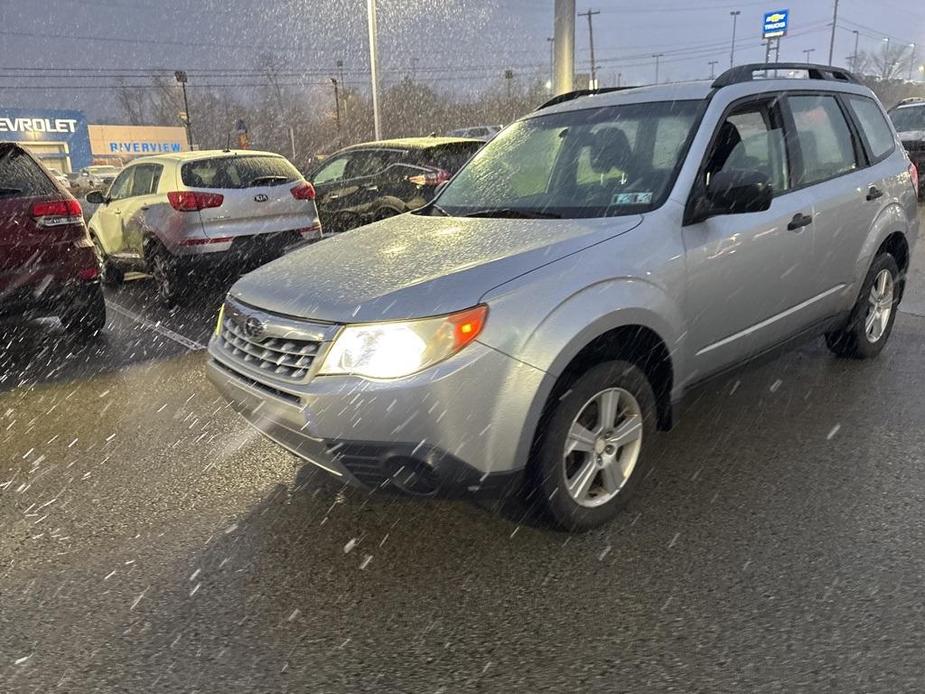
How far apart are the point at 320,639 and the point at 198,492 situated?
134 cm

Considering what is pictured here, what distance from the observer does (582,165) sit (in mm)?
3770

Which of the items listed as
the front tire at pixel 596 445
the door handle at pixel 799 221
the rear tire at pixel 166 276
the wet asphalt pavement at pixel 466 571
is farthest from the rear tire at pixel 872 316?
the rear tire at pixel 166 276

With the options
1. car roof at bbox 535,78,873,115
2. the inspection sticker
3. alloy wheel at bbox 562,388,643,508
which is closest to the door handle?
car roof at bbox 535,78,873,115

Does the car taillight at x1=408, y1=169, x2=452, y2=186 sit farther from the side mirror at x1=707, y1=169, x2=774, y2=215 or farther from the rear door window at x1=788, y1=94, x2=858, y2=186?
the side mirror at x1=707, y1=169, x2=774, y2=215

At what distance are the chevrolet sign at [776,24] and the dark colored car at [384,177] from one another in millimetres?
30110

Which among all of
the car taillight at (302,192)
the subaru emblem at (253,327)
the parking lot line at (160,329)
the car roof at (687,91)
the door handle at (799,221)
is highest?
the car roof at (687,91)

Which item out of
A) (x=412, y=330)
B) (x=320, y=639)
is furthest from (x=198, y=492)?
(x=412, y=330)

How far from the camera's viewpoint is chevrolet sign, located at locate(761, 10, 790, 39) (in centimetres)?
3516

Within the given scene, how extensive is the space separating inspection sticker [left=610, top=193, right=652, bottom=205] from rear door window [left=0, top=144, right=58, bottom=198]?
448cm

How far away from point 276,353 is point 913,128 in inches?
598

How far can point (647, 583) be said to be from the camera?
2.64 meters

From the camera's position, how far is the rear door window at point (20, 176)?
5.47m

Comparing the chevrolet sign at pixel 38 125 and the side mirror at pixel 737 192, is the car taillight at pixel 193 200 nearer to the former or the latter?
the side mirror at pixel 737 192

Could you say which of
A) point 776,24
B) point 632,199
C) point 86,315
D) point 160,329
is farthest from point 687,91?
point 776,24
